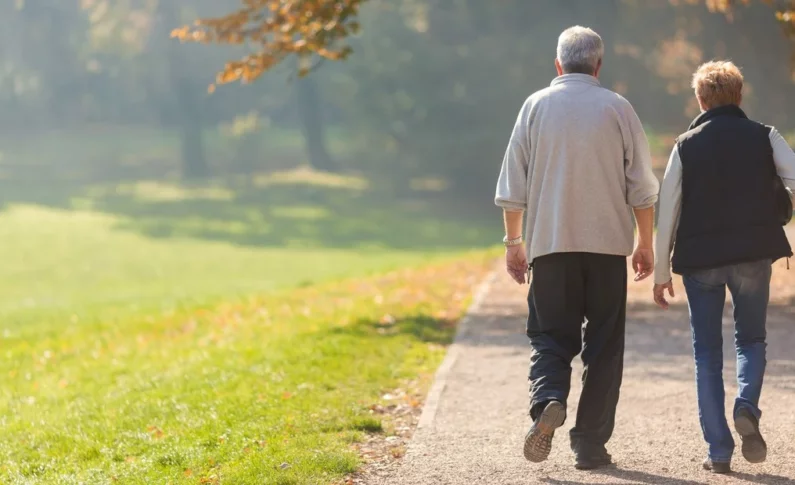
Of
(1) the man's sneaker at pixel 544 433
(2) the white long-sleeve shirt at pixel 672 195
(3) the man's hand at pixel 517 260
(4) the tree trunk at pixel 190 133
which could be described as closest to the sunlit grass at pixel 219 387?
(1) the man's sneaker at pixel 544 433

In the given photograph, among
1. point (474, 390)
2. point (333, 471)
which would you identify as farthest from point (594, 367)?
point (474, 390)

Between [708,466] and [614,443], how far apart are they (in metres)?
0.99

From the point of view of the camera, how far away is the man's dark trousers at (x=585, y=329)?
18.9 ft

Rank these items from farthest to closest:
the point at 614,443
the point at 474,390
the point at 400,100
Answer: the point at 400,100 < the point at 474,390 < the point at 614,443

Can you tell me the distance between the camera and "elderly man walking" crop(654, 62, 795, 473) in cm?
561

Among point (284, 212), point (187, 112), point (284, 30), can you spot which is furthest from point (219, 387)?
point (187, 112)

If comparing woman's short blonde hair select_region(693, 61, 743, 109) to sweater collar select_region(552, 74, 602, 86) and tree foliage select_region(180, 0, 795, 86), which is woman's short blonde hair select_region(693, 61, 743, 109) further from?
tree foliage select_region(180, 0, 795, 86)

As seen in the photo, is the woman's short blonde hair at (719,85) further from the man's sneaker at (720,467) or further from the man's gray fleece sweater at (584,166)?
the man's sneaker at (720,467)

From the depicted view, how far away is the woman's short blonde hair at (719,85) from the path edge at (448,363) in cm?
271

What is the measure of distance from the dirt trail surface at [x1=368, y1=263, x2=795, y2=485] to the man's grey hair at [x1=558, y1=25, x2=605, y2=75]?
201 centimetres

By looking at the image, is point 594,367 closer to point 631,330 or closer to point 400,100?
point 631,330

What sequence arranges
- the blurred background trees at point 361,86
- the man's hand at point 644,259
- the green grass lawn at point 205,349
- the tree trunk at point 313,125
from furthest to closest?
the tree trunk at point 313,125 → the blurred background trees at point 361,86 → the green grass lawn at point 205,349 → the man's hand at point 644,259

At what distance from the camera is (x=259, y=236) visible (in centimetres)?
3997

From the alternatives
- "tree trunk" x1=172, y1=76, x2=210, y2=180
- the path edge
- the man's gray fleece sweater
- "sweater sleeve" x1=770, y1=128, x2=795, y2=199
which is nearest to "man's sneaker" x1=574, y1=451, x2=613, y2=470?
the man's gray fleece sweater
